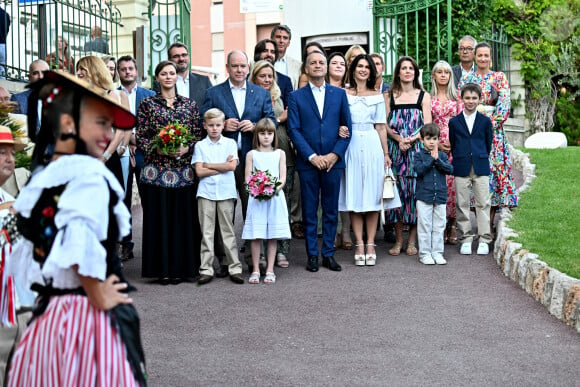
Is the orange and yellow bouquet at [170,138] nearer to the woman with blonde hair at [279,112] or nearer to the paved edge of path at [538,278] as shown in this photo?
the woman with blonde hair at [279,112]

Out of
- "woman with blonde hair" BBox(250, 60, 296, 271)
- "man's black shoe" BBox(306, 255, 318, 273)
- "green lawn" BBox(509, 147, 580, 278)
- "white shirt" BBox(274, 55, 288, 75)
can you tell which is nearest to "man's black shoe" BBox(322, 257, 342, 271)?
"man's black shoe" BBox(306, 255, 318, 273)

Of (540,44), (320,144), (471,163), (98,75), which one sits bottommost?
(471,163)

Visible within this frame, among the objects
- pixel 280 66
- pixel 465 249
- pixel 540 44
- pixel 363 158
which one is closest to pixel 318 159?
pixel 363 158

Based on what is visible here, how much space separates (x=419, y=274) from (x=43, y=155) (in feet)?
18.4

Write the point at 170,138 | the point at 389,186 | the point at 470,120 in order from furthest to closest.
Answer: the point at 470,120 → the point at 389,186 → the point at 170,138

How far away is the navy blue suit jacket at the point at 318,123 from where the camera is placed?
8867 millimetres

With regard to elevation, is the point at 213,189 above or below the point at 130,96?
below

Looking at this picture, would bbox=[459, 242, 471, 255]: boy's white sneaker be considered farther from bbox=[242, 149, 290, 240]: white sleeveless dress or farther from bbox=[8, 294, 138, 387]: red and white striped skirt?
bbox=[8, 294, 138, 387]: red and white striped skirt

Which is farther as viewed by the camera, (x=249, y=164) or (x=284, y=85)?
(x=284, y=85)

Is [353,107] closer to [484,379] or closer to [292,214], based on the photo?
[292,214]

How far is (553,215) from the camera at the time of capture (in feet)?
33.3

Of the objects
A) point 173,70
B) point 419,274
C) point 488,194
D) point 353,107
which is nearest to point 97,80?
point 173,70

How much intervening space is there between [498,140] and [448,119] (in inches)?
26.0

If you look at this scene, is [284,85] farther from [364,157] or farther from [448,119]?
[448,119]
